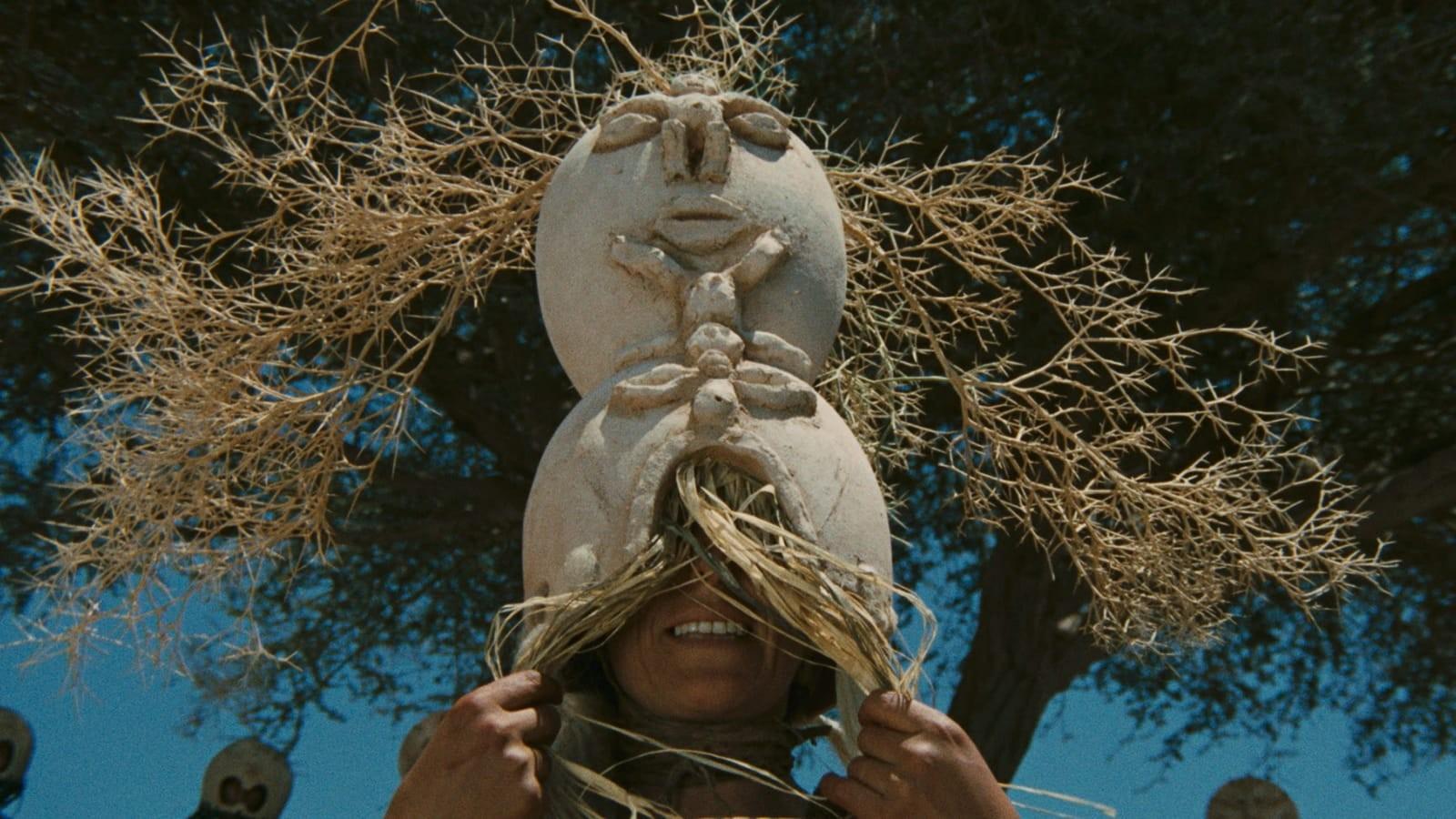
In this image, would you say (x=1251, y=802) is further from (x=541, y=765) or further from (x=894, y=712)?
(x=541, y=765)

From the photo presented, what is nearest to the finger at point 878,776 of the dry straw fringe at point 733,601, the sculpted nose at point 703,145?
the dry straw fringe at point 733,601

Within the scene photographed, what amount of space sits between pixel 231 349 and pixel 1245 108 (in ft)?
16.0

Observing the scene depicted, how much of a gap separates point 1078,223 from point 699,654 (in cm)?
561

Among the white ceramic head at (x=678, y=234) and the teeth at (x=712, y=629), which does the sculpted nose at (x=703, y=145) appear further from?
the teeth at (x=712, y=629)

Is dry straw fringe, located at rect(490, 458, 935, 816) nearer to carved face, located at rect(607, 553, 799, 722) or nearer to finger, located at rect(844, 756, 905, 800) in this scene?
carved face, located at rect(607, 553, 799, 722)

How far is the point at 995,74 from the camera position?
27.3ft

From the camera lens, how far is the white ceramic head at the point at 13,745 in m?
8.19

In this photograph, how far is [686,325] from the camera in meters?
3.55

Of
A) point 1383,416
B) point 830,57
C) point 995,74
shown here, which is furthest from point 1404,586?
point 830,57

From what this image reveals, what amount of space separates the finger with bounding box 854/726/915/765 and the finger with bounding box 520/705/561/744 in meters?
0.55

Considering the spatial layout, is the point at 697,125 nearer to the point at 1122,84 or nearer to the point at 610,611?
the point at 610,611

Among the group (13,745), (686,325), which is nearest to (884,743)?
(686,325)

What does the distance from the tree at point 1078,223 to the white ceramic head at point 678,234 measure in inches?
163

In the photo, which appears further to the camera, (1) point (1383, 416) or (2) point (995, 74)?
(1) point (1383, 416)
